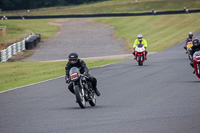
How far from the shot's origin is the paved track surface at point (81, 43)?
40959 millimetres

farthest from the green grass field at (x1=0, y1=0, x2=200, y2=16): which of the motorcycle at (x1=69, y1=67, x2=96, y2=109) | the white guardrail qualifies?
the motorcycle at (x1=69, y1=67, x2=96, y2=109)

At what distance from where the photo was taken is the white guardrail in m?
36.2

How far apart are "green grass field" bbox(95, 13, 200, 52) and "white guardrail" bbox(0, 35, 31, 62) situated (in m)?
9.93

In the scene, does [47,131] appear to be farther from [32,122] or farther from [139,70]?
[139,70]

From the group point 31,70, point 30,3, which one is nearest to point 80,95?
point 31,70

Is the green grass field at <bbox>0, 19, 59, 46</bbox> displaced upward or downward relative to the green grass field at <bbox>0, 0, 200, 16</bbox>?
downward

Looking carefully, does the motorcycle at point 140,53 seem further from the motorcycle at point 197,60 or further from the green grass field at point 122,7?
the green grass field at point 122,7

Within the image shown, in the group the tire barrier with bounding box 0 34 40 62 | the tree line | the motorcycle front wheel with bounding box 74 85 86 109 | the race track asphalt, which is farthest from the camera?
the tree line

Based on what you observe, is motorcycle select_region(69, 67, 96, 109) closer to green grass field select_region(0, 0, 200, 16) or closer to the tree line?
green grass field select_region(0, 0, 200, 16)

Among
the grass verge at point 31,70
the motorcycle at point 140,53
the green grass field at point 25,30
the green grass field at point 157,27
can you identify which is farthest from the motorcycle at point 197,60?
the green grass field at point 25,30

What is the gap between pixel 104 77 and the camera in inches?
801

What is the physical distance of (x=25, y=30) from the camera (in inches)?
2384

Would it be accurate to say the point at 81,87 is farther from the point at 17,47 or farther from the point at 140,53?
the point at 17,47

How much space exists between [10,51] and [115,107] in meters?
28.3
